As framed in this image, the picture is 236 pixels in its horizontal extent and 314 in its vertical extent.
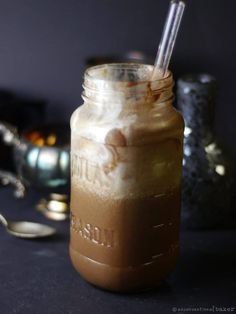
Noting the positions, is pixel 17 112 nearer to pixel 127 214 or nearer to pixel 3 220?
pixel 3 220

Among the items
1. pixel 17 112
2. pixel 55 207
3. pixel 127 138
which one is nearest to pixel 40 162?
pixel 55 207

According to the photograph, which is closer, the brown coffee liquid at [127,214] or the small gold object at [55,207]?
the brown coffee liquid at [127,214]

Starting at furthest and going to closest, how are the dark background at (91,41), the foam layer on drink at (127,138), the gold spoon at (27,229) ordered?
1. the dark background at (91,41)
2. the gold spoon at (27,229)
3. the foam layer on drink at (127,138)

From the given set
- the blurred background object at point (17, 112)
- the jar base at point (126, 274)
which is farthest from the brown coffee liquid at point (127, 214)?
the blurred background object at point (17, 112)

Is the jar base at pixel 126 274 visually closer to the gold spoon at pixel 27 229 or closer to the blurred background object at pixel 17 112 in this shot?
the gold spoon at pixel 27 229

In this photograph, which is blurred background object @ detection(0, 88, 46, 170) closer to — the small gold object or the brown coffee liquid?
the small gold object

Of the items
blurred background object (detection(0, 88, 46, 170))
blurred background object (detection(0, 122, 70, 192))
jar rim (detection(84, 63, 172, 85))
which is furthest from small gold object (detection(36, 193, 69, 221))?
jar rim (detection(84, 63, 172, 85))

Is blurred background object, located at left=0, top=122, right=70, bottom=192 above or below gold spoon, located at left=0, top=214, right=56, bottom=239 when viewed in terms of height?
above
